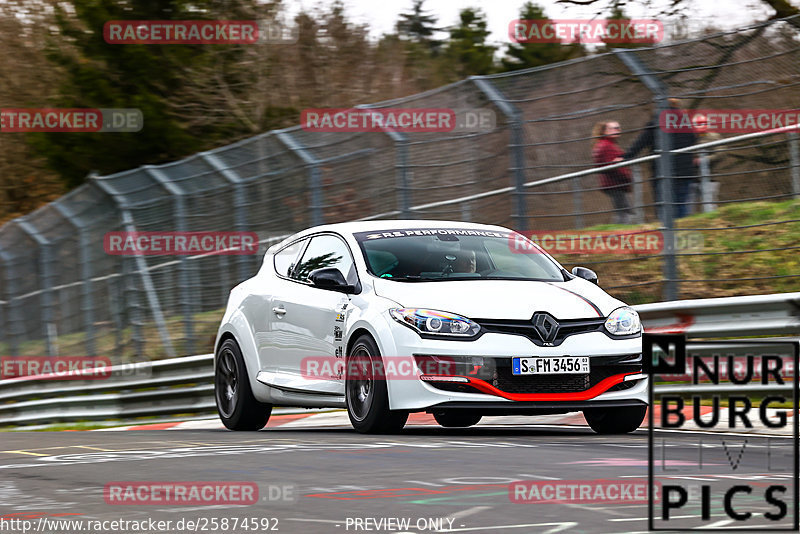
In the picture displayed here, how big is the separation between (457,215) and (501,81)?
5.05 feet

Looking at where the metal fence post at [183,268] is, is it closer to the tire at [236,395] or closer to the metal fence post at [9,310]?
the tire at [236,395]

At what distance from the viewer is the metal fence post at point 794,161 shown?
11.0 metres

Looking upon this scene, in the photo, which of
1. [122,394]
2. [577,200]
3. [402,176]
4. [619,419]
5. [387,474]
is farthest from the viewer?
[122,394]

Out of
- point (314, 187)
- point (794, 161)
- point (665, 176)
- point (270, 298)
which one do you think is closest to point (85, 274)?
point (314, 187)

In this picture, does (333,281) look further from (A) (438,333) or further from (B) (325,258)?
(A) (438,333)

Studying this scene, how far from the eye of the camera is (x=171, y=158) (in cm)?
2875

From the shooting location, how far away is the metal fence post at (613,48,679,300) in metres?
11.1

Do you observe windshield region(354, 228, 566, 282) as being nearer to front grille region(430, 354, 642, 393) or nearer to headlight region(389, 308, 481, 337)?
headlight region(389, 308, 481, 337)

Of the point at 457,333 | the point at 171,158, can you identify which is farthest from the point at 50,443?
the point at 171,158

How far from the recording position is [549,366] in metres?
8.55

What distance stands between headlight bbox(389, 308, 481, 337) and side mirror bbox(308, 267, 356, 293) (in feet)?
2.86

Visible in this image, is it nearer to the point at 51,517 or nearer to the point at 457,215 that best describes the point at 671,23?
the point at 457,215

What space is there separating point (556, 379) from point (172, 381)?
281 inches

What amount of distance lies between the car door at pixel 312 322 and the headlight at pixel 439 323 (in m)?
0.89
